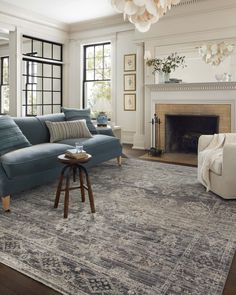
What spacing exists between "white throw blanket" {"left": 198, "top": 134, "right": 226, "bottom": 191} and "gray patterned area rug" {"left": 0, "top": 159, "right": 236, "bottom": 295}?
0.15 m

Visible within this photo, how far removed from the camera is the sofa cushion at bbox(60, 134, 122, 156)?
13.0 feet

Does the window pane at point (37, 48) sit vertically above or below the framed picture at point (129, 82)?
above

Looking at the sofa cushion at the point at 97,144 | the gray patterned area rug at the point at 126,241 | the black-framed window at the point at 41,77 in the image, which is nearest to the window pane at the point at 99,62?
the black-framed window at the point at 41,77

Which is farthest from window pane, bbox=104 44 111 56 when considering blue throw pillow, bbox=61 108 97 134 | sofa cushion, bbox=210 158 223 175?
sofa cushion, bbox=210 158 223 175

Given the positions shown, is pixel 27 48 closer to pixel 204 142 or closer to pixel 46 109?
pixel 46 109

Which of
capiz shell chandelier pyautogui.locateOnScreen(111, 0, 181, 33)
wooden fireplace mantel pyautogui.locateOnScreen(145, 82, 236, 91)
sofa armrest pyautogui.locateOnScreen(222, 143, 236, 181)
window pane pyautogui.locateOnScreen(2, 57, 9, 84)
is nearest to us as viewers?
capiz shell chandelier pyautogui.locateOnScreen(111, 0, 181, 33)

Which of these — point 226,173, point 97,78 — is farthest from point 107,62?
point 226,173

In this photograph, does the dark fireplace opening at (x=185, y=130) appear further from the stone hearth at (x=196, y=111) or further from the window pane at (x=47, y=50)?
the window pane at (x=47, y=50)

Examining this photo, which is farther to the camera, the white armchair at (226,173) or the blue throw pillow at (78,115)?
the blue throw pillow at (78,115)

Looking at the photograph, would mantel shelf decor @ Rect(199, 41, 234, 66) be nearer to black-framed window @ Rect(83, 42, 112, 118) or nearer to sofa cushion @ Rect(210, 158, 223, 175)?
black-framed window @ Rect(83, 42, 112, 118)

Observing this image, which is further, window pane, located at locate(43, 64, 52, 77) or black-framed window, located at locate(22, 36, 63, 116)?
window pane, located at locate(43, 64, 52, 77)

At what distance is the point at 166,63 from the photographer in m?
5.75

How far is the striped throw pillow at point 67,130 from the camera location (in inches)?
163

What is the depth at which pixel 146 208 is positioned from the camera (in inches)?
111
